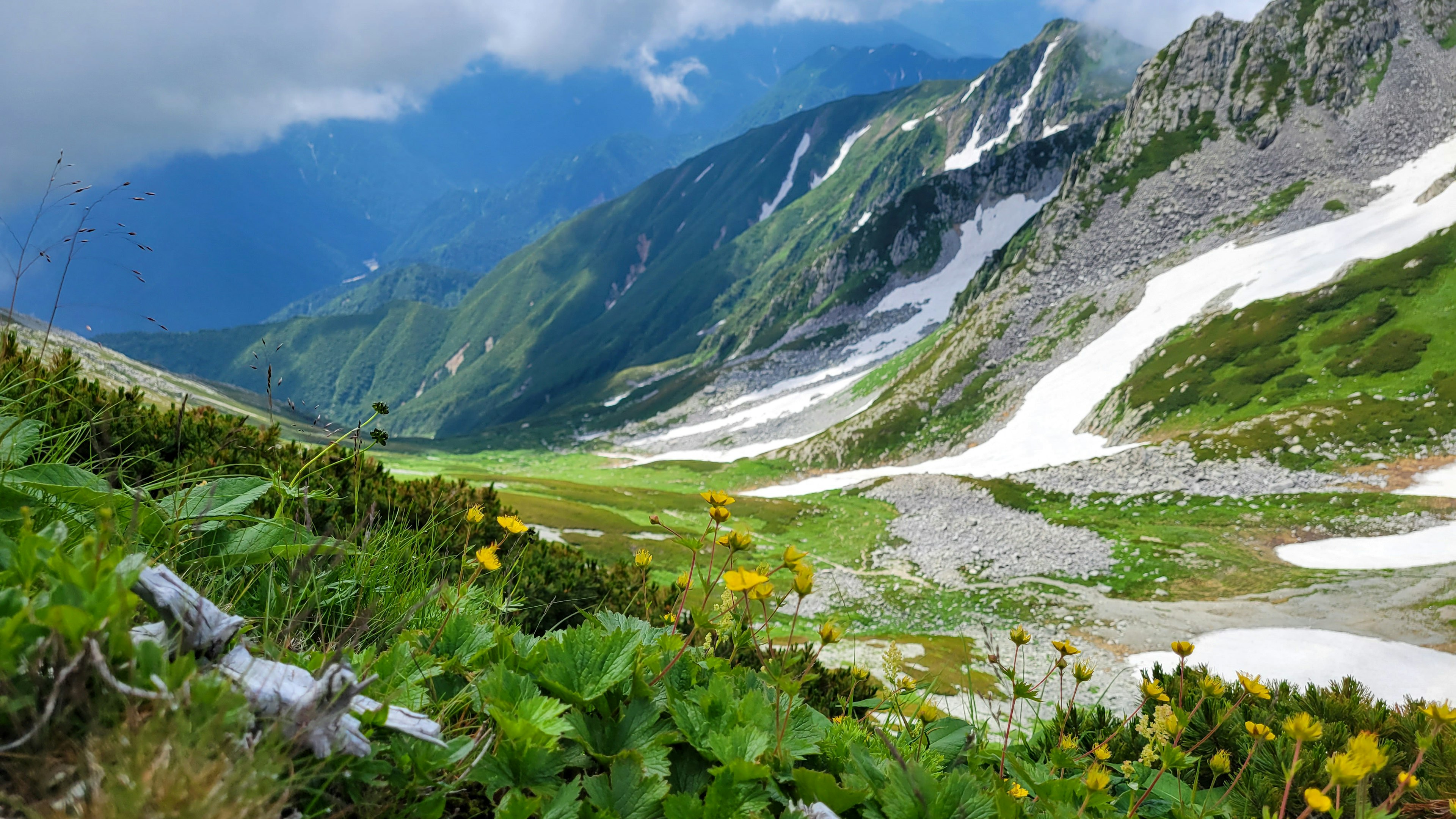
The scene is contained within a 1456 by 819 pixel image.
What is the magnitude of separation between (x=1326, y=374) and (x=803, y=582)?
2818 inches

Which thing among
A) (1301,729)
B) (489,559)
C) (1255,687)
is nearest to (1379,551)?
(1255,687)

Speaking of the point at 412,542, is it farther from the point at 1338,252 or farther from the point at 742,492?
the point at 1338,252

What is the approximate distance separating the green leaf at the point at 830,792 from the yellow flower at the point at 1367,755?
1568mm

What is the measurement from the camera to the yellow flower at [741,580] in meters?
2.51

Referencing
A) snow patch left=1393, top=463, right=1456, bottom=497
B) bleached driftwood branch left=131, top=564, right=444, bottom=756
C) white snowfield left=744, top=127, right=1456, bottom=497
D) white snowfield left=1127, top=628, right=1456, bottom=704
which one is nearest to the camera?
bleached driftwood branch left=131, top=564, right=444, bottom=756

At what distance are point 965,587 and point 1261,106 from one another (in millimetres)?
103884

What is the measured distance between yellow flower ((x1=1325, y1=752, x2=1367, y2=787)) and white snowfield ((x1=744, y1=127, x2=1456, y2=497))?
63.1 m

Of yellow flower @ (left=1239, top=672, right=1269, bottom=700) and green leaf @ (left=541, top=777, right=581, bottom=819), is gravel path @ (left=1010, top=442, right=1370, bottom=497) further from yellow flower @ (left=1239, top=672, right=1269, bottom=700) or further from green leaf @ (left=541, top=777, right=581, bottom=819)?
green leaf @ (left=541, top=777, right=581, bottom=819)

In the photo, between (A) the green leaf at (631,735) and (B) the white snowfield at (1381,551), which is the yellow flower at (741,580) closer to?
(A) the green leaf at (631,735)

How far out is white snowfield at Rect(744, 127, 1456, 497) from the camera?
6512 centimetres

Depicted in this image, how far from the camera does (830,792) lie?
2.35 meters

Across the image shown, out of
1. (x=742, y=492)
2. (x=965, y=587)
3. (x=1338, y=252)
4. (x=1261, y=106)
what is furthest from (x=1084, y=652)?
(x=1261, y=106)

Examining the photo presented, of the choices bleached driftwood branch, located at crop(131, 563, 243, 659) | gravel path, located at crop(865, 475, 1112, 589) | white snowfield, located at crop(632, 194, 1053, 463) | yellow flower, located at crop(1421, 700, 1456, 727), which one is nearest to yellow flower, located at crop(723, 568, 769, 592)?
bleached driftwood branch, located at crop(131, 563, 243, 659)

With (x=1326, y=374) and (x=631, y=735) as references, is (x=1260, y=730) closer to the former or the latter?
(x=631, y=735)
